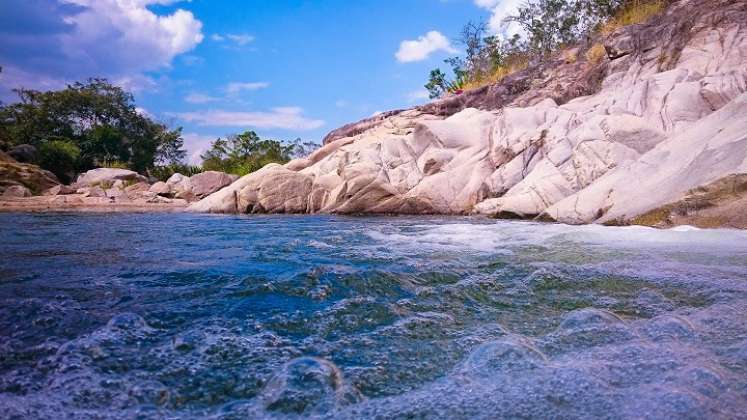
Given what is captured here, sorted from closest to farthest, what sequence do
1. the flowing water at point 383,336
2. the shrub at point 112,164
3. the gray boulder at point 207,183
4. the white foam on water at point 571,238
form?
the flowing water at point 383,336 → the white foam on water at point 571,238 → the gray boulder at point 207,183 → the shrub at point 112,164

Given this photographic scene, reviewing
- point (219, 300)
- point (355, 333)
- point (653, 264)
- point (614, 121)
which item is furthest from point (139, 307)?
point (614, 121)

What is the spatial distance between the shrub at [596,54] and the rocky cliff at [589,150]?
0.26m

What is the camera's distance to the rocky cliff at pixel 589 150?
22.2ft

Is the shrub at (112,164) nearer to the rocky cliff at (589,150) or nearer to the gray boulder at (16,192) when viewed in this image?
the gray boulder at (16,192)

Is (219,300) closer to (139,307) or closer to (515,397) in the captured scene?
(139,307)

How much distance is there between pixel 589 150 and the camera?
379 inches

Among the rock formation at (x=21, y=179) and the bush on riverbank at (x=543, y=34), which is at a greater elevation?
the bush on riverbank at (x=543, y=34)

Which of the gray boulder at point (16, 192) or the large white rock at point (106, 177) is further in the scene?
the large white rock at point (106, 177)

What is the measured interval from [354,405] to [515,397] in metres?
0.58

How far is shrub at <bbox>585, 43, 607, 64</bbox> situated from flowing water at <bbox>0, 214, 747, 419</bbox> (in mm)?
13839

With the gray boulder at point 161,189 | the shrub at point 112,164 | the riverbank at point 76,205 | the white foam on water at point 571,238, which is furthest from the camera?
the shrub at point 112,164

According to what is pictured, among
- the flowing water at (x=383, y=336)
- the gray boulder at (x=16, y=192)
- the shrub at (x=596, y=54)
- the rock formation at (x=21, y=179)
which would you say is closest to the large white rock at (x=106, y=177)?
the rock formation at (x=21, y=179)

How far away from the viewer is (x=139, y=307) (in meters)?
2.85

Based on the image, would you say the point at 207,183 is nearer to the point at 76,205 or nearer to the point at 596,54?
the point at 76,205
